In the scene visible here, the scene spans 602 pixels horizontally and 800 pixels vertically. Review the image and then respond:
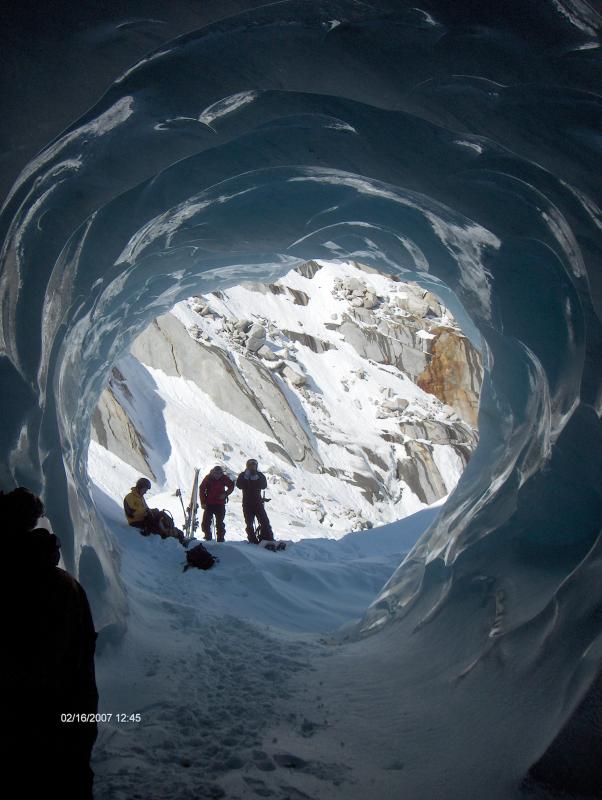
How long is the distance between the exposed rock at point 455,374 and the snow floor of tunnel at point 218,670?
94.8 ft

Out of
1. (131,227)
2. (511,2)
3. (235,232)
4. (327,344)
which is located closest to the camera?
(511,2)

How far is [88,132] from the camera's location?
125 inches

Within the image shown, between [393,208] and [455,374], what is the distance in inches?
1302

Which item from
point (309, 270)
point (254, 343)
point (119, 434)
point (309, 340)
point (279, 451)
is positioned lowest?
point (279, 451)

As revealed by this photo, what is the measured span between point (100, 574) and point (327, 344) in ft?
111

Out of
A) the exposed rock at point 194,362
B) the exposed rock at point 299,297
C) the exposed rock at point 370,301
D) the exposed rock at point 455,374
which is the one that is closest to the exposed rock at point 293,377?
the exposed rock at point 194,362

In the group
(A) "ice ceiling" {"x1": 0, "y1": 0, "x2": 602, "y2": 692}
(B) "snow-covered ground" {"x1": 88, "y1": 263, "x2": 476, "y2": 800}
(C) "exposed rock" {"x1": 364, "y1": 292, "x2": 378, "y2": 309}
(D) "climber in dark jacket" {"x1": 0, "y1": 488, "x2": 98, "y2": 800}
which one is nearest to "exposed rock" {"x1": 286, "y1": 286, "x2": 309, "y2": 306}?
(C) "exposed rock" {"x1": 364, "y1": 292, "x2": 378, "y2": 309}

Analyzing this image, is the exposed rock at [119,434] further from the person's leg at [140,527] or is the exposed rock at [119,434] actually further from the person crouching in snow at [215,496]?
the person's leg at [140,527]

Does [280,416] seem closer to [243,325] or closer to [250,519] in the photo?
[243,325]

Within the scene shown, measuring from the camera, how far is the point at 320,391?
109ft

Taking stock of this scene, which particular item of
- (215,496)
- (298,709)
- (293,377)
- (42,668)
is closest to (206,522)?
(215,496)

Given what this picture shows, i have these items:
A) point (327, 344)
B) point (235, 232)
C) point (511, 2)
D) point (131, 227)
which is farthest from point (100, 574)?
point (327, 344)

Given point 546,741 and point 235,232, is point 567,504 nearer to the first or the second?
point 546,741

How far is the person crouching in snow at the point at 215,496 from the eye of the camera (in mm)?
9047
